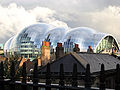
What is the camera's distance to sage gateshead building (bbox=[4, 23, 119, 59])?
130 m

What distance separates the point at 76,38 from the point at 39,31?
949 inches

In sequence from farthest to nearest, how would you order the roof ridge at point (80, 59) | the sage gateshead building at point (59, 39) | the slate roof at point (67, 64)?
the sage gateshead building at point (59, 39) → the roof ridge at point (80, 59) → the slate roof at point (67, 64)

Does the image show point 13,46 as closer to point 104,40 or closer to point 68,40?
point 68,40

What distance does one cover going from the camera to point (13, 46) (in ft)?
477

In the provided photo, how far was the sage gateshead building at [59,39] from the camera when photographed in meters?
130

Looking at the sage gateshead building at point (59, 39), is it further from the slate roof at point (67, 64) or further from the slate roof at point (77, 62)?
the slate roof at point (67, 64)

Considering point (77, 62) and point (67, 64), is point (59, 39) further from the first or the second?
A: point (77, 62)

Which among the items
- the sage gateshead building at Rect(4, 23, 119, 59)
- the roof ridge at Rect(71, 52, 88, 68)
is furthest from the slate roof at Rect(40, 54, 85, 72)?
the sage gateshead building at Rect(4, 23, 119, 59)

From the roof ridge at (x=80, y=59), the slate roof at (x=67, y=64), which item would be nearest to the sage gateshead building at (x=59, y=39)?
the roof ridge at (x=80, y=59)

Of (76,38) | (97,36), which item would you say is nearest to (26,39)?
(76,38)

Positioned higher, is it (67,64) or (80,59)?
(80,59)

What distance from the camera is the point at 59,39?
443ft

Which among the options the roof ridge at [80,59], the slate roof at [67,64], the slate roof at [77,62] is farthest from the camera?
the roof ridge at [80,59]

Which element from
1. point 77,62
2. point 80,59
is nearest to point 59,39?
point 80,59
